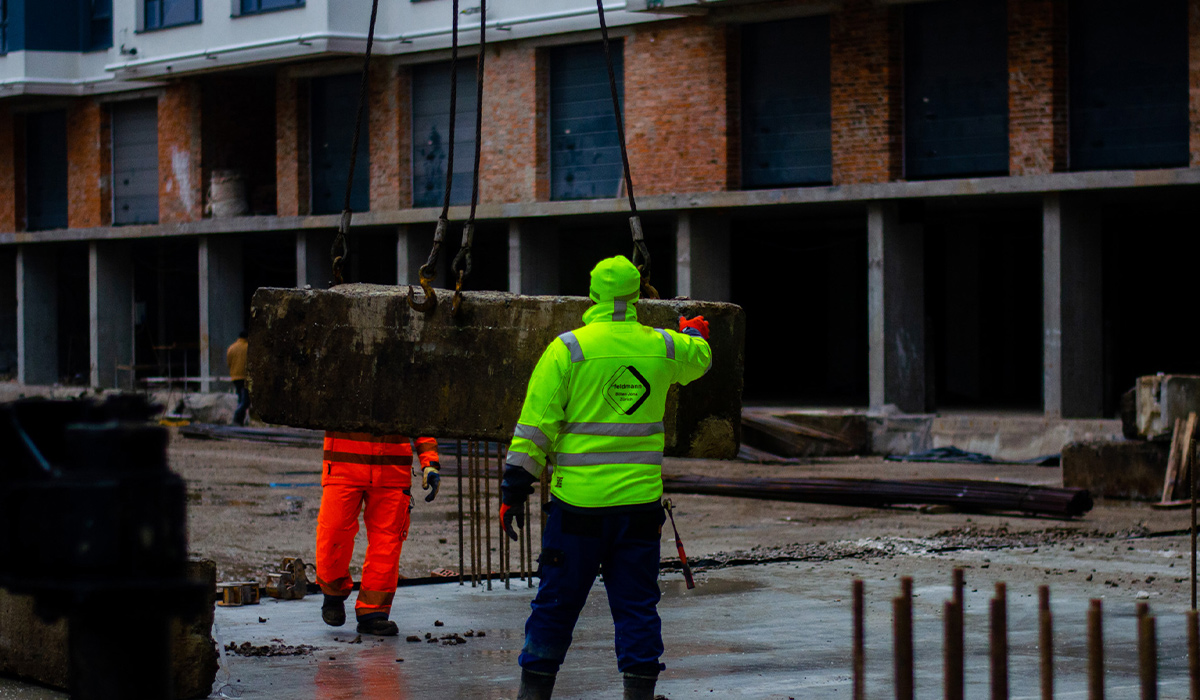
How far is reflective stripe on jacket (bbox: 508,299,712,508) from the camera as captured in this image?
19.5 ft

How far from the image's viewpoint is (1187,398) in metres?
15.2

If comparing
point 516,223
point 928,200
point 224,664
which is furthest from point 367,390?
point 516,223

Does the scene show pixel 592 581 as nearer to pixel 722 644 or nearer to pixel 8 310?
pixel 722 644

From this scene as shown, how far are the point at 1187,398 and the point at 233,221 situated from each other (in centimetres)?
2075

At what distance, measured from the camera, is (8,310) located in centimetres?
3716

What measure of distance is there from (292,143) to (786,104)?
11150 mm

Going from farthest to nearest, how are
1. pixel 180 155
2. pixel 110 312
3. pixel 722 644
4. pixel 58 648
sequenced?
pixel 110 312 < pixel 180 155 < pixel 722 644 < pixel 58 648

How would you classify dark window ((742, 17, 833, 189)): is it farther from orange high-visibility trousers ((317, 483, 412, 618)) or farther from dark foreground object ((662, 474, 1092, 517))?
orange high-visibility trousers ((317, 483, 412, 618))

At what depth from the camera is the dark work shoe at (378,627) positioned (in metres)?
7.82

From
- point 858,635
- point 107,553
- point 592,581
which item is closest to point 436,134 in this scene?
point 592,581

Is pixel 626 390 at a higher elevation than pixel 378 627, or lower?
higher

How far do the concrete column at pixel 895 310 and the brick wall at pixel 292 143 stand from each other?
12.9 meters

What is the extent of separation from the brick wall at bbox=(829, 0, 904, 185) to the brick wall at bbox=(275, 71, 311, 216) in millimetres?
12018

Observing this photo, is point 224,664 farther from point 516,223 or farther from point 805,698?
point 516,223
